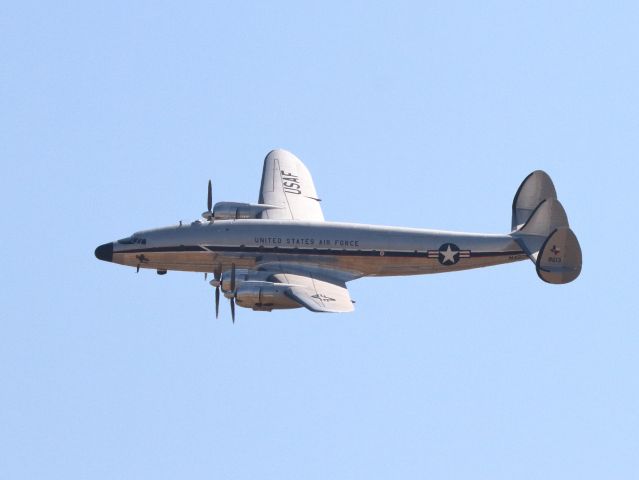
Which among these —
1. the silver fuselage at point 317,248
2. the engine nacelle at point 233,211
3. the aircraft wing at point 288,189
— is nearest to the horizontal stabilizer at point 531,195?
the silver fuselage at point 317,248

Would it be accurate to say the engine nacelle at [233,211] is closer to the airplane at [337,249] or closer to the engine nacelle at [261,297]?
the airplane at [337,249]

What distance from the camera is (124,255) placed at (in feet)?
262

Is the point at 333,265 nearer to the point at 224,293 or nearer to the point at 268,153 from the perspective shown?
the point at 224,293

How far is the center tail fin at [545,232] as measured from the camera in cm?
7681

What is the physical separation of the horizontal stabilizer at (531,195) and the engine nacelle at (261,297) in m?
12.7

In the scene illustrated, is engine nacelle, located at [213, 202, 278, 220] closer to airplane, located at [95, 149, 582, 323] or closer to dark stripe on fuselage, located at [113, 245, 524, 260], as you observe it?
airplane, located at [95, 149, 582, 323]

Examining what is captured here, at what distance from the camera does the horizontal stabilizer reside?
3179 inches

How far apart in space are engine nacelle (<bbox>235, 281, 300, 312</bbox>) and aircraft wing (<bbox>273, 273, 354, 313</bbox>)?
1.16 feet

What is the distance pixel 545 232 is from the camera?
3110 inches

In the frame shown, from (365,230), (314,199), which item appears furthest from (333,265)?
(314,199)

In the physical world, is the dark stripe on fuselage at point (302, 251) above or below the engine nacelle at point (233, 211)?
below

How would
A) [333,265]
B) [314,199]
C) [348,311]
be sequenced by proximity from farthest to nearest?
[314,199] → [333,265] → [348,311]

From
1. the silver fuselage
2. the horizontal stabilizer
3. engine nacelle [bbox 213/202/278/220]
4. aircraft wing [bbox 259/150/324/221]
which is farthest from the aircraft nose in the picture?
the horizontal stabilizer

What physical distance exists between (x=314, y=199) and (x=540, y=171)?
11.1 m
